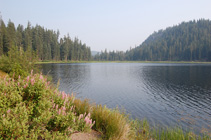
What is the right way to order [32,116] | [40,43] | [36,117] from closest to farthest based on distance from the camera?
[36,117], [32,116], [40,43]

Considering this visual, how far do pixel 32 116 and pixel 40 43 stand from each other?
4000 inches

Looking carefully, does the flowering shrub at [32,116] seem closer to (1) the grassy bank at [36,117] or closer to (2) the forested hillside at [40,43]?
(1) the grassy bank at [36,117]

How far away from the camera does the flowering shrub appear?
301 centimetres

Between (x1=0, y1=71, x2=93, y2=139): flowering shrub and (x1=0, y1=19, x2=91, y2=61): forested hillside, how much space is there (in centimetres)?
6971

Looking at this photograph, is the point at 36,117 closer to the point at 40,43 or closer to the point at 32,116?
the point at 32,116

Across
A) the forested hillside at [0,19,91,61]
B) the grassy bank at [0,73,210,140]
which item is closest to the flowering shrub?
the grassy bank at [0,73,210,140]

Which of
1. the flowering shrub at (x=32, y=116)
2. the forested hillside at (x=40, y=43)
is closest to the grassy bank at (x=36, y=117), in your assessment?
the flowering shrub at (x=32, y=116)

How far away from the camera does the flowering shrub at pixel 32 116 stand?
301 centimetres

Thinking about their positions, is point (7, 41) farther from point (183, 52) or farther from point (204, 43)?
point (204, 43)

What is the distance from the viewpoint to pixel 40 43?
309ft

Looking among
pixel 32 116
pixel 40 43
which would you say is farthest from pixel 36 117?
pixel 40 43

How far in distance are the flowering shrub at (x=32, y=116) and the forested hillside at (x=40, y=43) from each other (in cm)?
6971

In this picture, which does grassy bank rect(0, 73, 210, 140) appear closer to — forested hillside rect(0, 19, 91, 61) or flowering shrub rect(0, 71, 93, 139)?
flowering shrub rect(0, 71, 93, 139)

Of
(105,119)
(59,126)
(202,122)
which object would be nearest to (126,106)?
(202,122)
